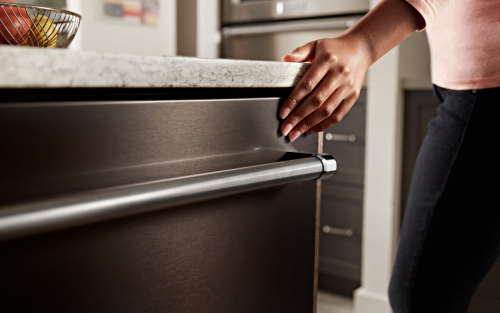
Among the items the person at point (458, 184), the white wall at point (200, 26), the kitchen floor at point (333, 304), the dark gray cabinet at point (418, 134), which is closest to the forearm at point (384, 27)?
the person at point (458, 184)

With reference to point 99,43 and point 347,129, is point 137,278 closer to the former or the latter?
point 347,129

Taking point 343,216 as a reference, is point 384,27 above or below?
above

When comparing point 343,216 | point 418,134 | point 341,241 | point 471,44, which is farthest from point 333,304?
point 471,44

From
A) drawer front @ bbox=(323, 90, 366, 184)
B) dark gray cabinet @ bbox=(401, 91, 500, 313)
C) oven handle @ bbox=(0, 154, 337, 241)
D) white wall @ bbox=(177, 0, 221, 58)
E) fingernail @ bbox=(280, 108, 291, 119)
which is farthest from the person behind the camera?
white wall @ bbox=(177, 0, 221, 58)

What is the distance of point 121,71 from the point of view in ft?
1.21

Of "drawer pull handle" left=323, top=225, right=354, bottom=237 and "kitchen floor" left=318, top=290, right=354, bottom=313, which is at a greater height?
"drawer pull handle" left=323, top=225, right=354, bottom=237

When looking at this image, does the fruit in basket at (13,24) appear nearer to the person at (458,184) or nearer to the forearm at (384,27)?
the forearm at (384,27)

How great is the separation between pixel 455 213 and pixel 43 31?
0.70 metres

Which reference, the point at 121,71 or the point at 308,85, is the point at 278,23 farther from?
the point at 121,71

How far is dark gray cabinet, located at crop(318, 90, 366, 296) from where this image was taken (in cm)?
196

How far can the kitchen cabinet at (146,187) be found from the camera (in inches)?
12.9

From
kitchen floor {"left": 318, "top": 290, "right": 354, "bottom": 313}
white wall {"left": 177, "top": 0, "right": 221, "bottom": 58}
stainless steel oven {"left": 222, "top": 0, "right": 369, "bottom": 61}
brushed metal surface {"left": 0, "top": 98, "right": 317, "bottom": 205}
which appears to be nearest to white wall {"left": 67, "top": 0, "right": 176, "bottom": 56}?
white wall {"left": 177, "top": 0, "right": 221, "bottom": 58}

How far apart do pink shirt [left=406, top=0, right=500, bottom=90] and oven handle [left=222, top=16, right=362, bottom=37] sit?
4.02 ft

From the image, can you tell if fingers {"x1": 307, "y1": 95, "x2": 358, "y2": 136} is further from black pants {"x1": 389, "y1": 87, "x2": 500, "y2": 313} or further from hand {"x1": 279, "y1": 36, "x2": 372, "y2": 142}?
black pants {"x1": 389, "y1": 87, "x2": 500, "y2": 313}
